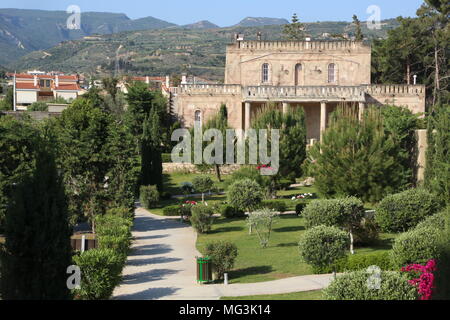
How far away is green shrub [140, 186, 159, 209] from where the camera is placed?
1735 inches

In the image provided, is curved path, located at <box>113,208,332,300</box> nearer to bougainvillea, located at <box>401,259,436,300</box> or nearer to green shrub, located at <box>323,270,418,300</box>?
bougainvillea, located at <box>401,259,436,300</box>

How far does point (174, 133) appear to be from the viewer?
59.8 meters

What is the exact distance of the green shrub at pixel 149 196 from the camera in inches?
1735

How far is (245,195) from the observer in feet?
120

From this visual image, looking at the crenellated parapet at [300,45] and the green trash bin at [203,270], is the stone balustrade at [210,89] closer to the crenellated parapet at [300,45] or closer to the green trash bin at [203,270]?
the crenellated parapet at [300,45]

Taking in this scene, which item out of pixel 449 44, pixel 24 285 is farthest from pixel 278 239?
pixel 449 44

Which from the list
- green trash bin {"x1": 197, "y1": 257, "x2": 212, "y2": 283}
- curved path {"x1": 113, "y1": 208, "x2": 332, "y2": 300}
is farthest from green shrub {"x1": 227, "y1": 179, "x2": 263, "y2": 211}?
green trash bin {"x1": 197, "y1": 257, "x2": 212, "y2": 283}

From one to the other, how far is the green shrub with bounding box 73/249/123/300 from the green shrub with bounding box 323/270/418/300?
7.45m

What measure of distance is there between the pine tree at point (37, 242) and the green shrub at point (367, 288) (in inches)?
239

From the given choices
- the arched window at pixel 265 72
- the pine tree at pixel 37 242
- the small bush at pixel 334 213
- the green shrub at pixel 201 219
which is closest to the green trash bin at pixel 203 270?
the small bush at pixel 334 213

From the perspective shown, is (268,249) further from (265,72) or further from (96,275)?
(265,72)

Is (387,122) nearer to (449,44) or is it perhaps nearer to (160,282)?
(160,282)

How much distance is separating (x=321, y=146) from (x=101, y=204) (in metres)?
10.7
